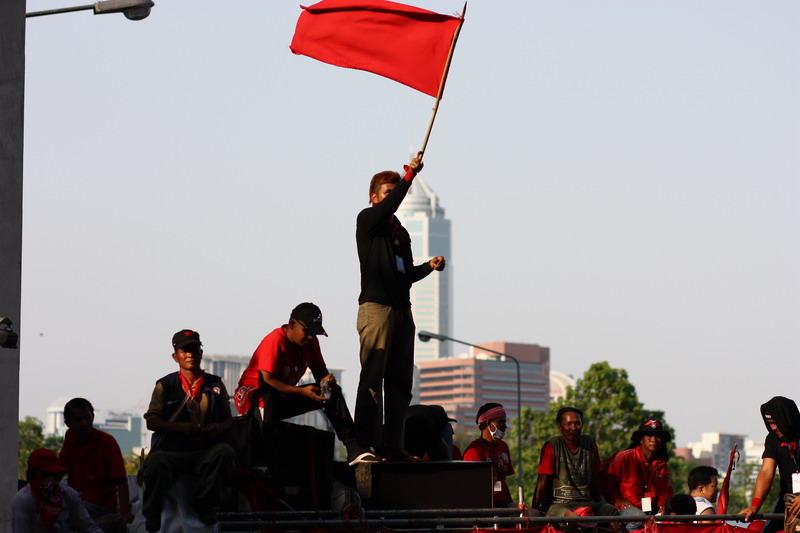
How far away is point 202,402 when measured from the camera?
11.7 metres

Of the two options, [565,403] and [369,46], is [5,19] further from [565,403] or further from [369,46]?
[565,403]

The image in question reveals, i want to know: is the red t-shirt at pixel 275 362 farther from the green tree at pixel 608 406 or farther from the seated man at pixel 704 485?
the green tree at pixel 608 406

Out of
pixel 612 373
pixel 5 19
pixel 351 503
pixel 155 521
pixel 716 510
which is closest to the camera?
pixel 155 521

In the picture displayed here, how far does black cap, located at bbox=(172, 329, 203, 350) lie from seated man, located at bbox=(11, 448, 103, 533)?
1304 millimetres

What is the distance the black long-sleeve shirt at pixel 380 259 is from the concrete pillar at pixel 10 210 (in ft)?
12.0

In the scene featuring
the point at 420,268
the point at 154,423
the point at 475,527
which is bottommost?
the point at 475,527

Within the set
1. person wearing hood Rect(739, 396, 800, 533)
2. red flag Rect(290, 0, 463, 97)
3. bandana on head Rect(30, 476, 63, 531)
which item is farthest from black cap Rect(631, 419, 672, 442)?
bandana on head Rect(30, 476, 63, 531)

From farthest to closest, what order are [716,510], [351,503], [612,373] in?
[612,373], [716,510], [351,503]

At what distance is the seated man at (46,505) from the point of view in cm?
1184

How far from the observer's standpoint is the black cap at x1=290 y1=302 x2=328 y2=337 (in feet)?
40.3

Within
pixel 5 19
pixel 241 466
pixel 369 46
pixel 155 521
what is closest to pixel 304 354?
pixel 241 466

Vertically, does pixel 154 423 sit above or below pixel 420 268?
below

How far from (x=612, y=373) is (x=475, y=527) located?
5274 cm

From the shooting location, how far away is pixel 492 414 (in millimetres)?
13836
